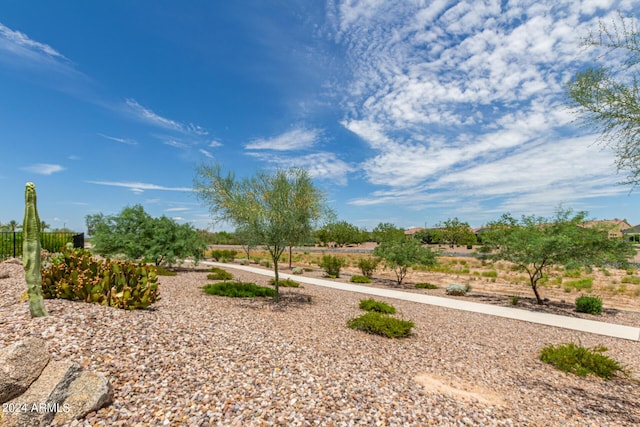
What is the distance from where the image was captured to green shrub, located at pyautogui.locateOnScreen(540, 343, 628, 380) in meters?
6.35

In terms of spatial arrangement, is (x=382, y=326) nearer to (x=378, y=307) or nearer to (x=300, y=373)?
(x=378, y=307)

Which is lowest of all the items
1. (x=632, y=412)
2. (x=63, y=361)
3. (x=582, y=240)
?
(x=632, y=412)

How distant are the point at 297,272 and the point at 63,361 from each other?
63.1 ft

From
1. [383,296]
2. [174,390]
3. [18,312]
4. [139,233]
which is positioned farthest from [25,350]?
[139,233]

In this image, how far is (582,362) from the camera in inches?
261

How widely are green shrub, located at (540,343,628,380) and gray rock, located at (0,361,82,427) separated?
8.50 m

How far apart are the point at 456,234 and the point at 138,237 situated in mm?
74432

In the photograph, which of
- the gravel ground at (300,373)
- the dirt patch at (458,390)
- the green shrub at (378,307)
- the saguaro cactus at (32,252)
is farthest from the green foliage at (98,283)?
the green shrub at (378,307)

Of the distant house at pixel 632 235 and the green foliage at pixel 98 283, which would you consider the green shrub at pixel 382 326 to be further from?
the distant house at pixel 632 235

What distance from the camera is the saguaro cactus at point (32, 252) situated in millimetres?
5082

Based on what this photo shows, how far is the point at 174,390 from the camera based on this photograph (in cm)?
398

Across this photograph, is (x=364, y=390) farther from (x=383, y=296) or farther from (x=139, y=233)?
(x=139, y=233)

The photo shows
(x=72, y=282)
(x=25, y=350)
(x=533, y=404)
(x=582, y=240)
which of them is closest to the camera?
(x=25, y=350)

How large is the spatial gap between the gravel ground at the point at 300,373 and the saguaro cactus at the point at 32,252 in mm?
243
